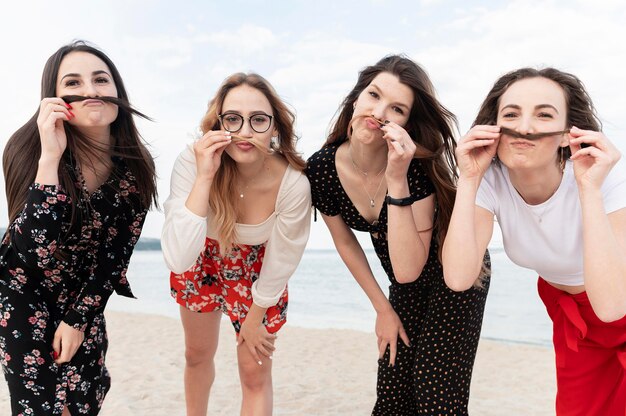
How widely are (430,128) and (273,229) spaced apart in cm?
108

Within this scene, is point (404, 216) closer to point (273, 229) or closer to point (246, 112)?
point (273, 229)

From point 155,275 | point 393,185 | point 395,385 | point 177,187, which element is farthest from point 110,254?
point 155,275

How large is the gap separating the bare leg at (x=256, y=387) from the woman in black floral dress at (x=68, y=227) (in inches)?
34.5

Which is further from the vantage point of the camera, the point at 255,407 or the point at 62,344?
the point at 255,407

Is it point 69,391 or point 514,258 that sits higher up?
point 514,258

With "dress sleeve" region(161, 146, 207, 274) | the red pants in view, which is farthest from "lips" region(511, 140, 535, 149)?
"dress sleeve" region(161, 146, 207, 274)

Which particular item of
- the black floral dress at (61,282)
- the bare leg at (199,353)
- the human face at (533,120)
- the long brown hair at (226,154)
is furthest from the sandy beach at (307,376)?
the human face at (533,120)

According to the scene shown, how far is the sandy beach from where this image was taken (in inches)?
241

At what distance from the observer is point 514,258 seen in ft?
10.2

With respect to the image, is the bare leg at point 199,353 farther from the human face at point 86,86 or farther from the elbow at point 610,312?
the elbow at point 610,312

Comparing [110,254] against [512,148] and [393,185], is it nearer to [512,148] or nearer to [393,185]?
[393,185]

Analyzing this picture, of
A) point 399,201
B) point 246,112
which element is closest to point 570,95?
point 399,201

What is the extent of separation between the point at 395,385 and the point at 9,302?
224cm

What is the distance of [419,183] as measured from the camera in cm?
328
